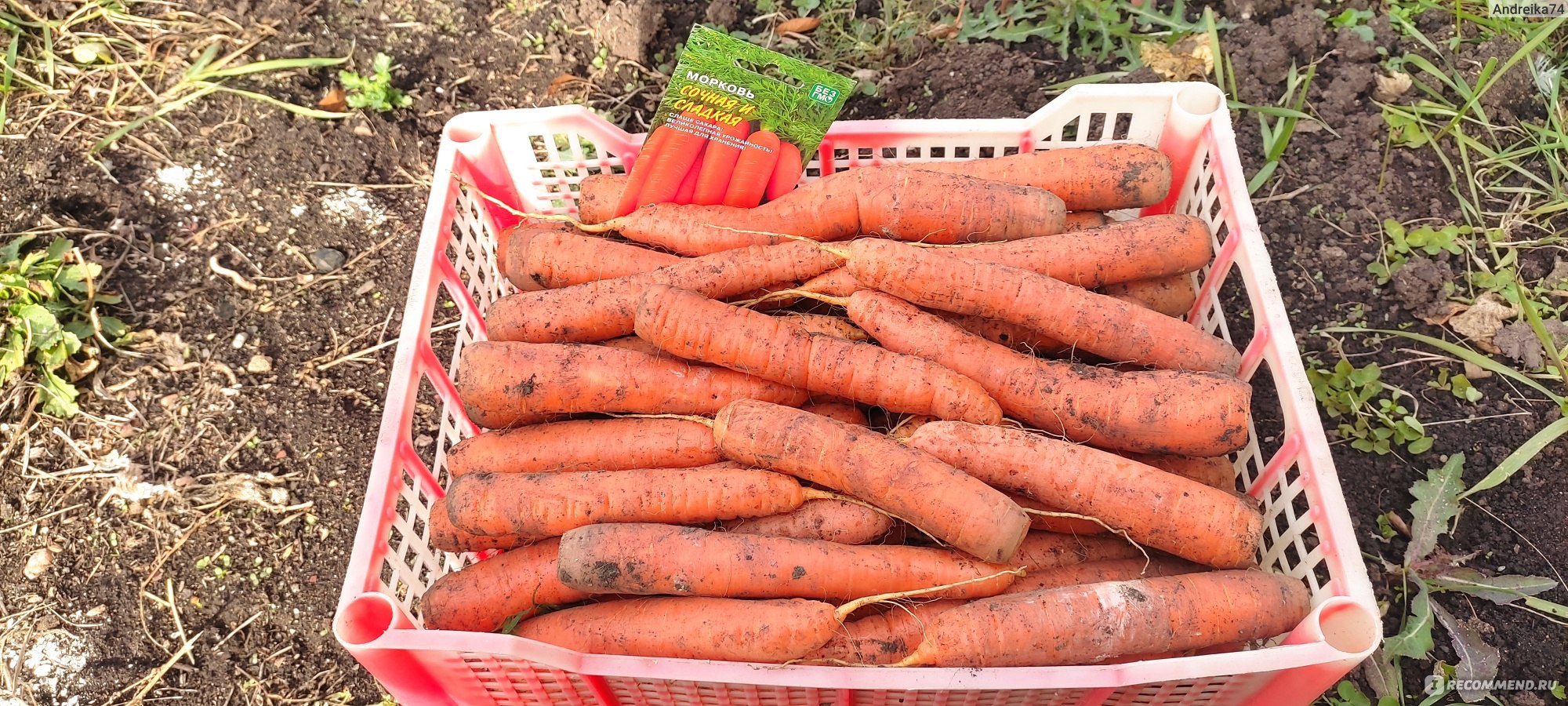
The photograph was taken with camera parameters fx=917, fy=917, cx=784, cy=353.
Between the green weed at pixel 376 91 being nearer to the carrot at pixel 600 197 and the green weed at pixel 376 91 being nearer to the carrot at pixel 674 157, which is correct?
the carrot at pixel 600 197

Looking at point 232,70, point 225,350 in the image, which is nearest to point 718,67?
point 225,350

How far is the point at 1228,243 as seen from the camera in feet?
8.32

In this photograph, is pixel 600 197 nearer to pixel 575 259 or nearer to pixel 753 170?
pixel 575 259

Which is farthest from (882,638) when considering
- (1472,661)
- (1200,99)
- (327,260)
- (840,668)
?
(327,260)

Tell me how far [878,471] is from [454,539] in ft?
3.54

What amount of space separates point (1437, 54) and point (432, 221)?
360 centimetres

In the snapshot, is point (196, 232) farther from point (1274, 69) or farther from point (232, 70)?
point (1274, 69)

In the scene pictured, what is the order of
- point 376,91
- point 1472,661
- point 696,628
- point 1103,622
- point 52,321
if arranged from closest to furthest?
point 1103,622
point 696,628
point 1472,661
point 52,321
point 376,91

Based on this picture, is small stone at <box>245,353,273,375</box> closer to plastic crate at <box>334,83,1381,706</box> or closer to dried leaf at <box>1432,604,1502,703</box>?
plastic crate at <box>334,83,1381,706</box>

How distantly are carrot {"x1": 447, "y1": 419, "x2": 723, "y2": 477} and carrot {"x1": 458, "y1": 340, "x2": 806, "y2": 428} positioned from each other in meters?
0.05

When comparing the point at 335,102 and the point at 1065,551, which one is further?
the point at 335,102

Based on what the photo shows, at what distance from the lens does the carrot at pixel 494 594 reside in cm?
221

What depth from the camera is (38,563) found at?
2844mm

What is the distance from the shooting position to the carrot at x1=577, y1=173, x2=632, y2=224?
2.74 metres
